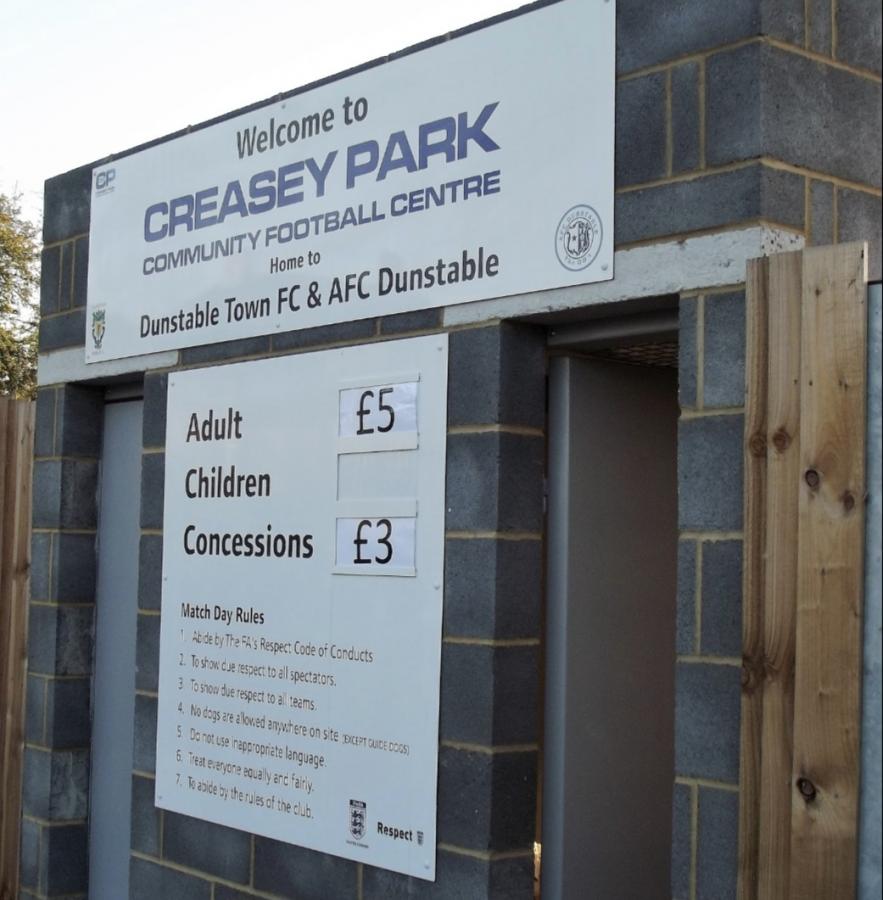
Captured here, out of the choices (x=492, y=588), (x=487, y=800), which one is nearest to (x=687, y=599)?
(x=492, y=588)

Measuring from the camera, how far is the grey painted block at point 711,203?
402 cm

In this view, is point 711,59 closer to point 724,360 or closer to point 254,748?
point 724,360

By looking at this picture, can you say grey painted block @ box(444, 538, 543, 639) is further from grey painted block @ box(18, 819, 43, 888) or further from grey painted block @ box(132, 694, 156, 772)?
grey painted block @ box(18, 819, 43, 888)

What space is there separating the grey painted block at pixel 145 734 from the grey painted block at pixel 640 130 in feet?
10.5

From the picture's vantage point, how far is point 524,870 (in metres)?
4.73

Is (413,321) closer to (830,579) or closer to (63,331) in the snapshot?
(830,579)

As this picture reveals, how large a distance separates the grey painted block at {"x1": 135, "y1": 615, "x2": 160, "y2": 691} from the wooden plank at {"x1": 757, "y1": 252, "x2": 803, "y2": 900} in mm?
3189

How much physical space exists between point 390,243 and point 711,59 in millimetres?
1407

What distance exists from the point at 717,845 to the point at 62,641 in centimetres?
389

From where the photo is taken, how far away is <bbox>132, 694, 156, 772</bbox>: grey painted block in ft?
20.5

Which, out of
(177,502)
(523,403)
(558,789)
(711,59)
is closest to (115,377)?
(177,502)

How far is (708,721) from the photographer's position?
4027 mm

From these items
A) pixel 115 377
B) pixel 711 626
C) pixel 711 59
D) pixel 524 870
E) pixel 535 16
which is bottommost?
pixel 524 870

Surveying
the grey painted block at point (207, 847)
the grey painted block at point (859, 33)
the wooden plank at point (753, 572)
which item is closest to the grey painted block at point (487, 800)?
the wooden plank at point (753, 572)
